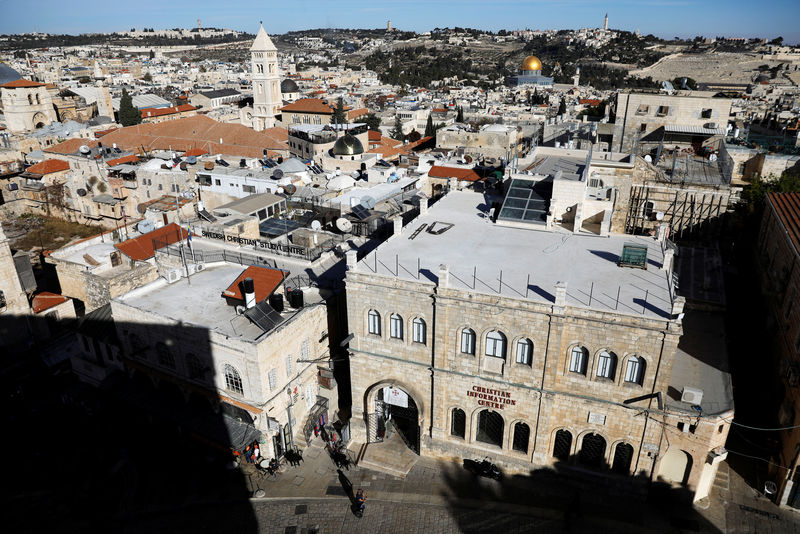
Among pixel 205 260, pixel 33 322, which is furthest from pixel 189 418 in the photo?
pixel 33 322

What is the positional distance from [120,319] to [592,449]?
82.9ft

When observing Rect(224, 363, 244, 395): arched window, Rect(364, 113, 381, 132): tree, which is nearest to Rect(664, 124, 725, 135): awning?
Rect(224, 363, 244, 395): arched window

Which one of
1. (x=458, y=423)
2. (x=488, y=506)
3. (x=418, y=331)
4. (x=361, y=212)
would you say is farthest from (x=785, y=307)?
(x=361, y=212)

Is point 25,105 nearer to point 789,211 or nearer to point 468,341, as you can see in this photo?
point 468,341

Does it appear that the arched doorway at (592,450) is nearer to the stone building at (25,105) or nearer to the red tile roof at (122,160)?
the red tile roof at (122,160)

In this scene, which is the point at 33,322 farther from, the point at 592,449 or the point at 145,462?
the point at 592,449

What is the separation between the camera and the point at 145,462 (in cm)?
2783

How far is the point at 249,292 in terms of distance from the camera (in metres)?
26.7

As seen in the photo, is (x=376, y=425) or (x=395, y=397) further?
(x=376, y=425)

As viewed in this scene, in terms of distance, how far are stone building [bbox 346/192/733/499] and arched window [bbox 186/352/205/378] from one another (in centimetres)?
771

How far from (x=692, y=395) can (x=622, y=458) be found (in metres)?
4.68

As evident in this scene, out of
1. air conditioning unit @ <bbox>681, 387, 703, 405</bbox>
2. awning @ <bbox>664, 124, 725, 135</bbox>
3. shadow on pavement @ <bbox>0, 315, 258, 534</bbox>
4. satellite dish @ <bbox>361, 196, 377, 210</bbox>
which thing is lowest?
shadow on pavement @ <bbox>0, 315, 258, 534</bbox>

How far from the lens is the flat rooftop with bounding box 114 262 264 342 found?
26.4m

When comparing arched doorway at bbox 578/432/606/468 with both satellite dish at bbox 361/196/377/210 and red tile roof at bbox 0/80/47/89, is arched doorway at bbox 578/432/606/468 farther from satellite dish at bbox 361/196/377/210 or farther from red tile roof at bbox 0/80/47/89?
red tile roof at bbox 0/80/47/89
